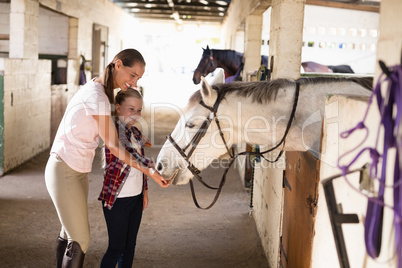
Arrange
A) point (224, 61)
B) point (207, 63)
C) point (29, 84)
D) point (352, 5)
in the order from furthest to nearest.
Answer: point (352, 5) → point (207, 63) → point (224, 61) → point (29, 84)

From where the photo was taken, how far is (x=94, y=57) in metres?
11.5

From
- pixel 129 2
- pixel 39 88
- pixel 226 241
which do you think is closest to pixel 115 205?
pixel 226 241

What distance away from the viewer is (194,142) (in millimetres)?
2459

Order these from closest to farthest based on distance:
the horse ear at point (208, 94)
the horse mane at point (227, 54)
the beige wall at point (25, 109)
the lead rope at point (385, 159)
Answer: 1. the lead rope at point (385, 159)
2. the horse ear at point (208, 94)
3. the beige wall at point (25, 109)
4. the horse mane at point (227, 54)

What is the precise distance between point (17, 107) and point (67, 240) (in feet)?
14.6

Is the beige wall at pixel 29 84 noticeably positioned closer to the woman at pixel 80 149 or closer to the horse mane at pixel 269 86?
the woman at pixel 80 149

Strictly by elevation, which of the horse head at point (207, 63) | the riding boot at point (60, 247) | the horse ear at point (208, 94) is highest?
Result: the horse head at point (207, 63)

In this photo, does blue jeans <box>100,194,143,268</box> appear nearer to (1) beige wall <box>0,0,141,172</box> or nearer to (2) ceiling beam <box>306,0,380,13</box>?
(1) beige wall <box>0,0,141,172</box>

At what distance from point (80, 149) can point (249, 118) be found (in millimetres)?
934

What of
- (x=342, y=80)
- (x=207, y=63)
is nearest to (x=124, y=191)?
(x=342, y=80)

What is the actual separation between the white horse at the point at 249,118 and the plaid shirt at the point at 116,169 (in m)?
0.19

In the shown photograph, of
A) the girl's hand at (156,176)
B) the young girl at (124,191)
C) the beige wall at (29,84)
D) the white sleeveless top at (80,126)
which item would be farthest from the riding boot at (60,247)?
the beige wall at (29,84)

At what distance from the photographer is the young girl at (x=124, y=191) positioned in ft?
8.07

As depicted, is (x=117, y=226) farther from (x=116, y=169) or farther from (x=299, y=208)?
(x=299, y=208)
